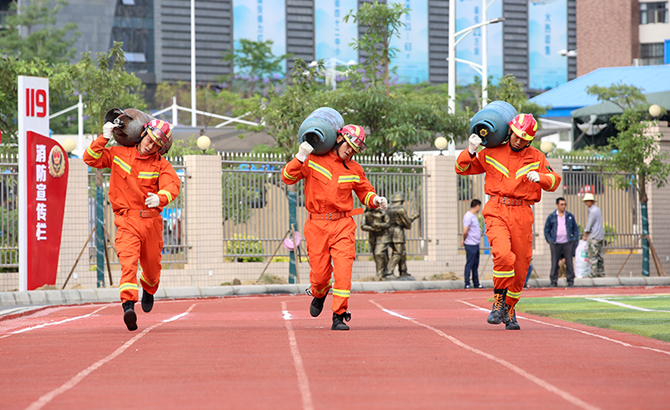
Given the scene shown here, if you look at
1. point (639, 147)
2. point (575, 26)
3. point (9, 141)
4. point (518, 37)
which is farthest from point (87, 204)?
point (575, 26)

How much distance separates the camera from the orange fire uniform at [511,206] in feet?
32.2

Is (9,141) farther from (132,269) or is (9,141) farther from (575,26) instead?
(575,26)

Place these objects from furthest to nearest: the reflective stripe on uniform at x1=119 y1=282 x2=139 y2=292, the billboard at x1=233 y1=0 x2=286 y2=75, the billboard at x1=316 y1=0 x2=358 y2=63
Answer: the billboard at x1=316 y1=0 x2=358 y2=63 < the billboard at x1=233 y1=0 x2=286 y2=75 < the reflective stripe on uniform at x1=119 y1=282 x2=139 y2=292

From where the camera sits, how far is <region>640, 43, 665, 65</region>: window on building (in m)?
61.9

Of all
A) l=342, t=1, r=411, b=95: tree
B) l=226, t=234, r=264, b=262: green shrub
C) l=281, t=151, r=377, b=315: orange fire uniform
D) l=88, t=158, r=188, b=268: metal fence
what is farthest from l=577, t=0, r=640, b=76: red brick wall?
l=281, t=151, r=377, b=315: orange fire uniform

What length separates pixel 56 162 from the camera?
1764 cm

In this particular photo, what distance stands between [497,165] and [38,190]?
10379 mm

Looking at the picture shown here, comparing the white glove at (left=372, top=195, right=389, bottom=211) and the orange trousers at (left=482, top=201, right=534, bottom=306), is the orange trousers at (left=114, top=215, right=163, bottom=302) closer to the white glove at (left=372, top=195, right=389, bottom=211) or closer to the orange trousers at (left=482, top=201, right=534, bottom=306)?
the white glove at (left=372, top=195, right=389, bottom=211)

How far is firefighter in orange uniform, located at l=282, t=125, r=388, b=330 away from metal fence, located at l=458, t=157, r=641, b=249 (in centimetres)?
1368

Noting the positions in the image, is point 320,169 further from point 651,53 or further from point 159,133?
point 651,53

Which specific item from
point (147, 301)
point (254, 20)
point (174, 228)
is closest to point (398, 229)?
point (174, 228)

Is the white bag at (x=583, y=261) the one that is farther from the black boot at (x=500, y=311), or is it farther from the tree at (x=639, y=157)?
the black boot at (x=500, y=311)

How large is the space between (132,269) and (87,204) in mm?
10089

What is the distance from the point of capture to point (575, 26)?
6306cm
